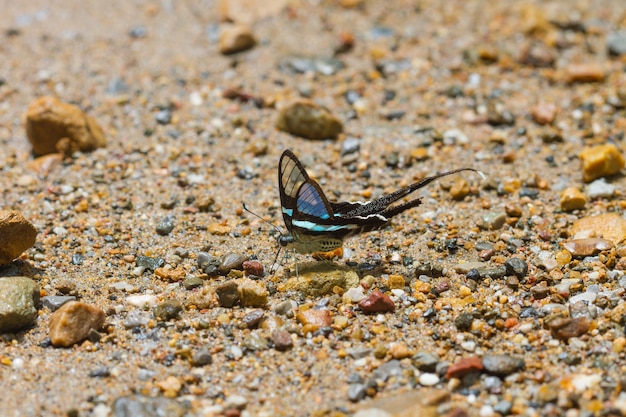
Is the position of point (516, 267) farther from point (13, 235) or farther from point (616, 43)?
point (616, 43)

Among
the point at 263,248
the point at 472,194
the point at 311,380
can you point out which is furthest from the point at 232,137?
the point at 311,380

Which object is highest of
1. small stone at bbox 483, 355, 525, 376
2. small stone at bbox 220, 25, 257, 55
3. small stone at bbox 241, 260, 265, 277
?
small stone at bbox 220, 25, 257, 55

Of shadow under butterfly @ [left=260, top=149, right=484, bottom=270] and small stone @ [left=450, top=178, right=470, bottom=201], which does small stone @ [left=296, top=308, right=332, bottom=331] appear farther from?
small stone @ [left=450, top=178, right=470, bottom=201]

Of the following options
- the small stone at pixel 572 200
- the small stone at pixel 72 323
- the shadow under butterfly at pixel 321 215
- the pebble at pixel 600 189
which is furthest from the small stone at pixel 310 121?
the small stone at pixel 72 323

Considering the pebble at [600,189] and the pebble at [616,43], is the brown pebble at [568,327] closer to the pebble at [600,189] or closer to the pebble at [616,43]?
the pebble at [600,189]

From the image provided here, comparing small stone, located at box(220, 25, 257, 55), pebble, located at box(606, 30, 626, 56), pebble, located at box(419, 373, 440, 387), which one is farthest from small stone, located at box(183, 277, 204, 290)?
pebble, located at box(606, 30, 626, 56)

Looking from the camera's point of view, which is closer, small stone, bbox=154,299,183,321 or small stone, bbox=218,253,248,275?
small stone, bbox=154,299,183,321
